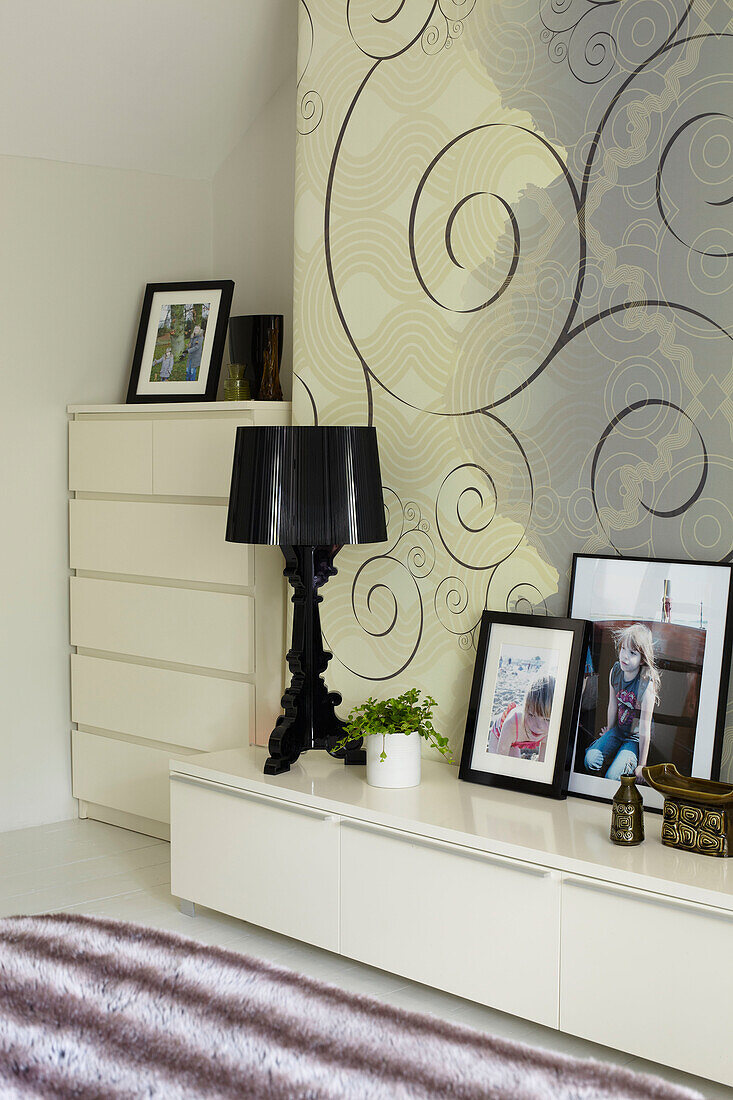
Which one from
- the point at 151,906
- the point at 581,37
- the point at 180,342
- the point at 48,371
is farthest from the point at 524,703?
the point at 48,371

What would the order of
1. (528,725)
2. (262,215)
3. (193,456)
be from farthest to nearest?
1. (262,215)
2. (193,456)
3. (528,725)

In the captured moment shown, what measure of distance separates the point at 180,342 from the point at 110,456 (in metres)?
0.46

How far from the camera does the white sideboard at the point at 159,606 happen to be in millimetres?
3326

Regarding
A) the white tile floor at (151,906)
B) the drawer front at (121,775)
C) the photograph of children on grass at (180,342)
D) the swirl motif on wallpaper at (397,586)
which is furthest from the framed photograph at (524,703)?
the photograph of children on grass at (180,342)

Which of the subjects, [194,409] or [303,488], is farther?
[194,409]

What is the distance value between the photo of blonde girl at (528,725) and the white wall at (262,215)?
5.02 feet

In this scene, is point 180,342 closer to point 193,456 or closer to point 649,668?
point 193,456

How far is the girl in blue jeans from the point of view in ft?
8.32

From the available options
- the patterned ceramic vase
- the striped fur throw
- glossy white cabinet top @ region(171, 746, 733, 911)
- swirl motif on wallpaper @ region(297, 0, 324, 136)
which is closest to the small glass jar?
swirl motif on wallpaper @ region(297, 0, 324, 136)

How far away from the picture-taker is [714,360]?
8.06 ft

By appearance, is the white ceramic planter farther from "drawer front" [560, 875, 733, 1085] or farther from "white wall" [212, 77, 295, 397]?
"white wall" [212, 77, 295, 397]

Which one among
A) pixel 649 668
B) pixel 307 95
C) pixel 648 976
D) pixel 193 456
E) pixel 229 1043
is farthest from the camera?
pixel 193 456

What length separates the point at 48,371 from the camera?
12.5 ft

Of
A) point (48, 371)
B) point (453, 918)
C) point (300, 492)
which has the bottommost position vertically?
point (453, 918)
